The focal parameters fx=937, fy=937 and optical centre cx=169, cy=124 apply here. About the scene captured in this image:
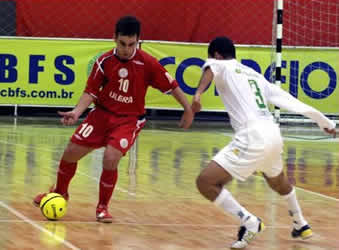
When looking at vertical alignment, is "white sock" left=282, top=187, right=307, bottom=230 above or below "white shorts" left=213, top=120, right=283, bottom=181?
below

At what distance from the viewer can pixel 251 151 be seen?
7316mm

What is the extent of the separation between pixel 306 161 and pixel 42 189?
506cm

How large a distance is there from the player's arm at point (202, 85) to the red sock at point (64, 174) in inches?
67.5

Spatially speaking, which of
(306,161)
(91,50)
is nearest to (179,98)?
(306,161)

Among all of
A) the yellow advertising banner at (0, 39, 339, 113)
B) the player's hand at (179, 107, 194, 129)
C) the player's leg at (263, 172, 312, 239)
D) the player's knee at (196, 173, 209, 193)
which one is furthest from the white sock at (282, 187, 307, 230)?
the yellow advertising banner at (0, 39, 339, 113)

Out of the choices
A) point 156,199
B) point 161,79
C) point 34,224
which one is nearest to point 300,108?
point 161,79

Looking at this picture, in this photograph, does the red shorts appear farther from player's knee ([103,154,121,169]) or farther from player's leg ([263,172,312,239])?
player's leg ([263,172,312,239])

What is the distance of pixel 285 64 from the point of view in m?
19.7

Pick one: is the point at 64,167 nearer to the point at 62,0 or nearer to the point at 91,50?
the point at 91,50

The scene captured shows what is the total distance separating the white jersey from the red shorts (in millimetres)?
1179

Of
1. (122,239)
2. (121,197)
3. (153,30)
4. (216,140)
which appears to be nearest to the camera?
(122,239)

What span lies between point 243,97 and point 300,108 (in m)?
0.48

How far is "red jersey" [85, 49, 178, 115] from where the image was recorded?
8344 millimetres

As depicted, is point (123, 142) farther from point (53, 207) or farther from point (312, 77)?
point (312, 77)
